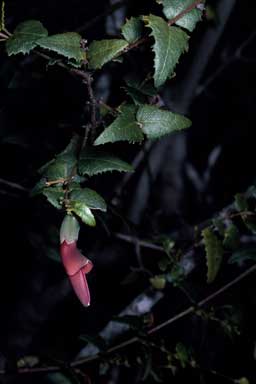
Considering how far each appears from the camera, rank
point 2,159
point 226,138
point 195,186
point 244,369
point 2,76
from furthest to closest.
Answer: point 226,138
point 195,186
point 244,369
point 2,159
point 2,76

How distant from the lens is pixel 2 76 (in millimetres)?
1032

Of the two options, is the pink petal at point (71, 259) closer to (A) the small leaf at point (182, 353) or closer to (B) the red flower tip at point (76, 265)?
(B) the red flower tip at point (76, 265)

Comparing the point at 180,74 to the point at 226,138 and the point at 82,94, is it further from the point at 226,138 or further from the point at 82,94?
the point at 226,138

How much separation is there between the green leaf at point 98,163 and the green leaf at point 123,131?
2.1 inches

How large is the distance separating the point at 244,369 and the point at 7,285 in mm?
877

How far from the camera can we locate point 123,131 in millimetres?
634

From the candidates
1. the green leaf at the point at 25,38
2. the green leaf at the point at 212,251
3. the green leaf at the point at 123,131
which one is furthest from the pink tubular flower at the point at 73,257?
the green leaf at the point at 212,251

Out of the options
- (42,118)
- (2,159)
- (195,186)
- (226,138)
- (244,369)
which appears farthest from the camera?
(226,138)

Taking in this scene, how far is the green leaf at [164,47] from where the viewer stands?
0.60 metres

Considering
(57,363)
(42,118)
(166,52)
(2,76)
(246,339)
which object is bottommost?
(246,339)

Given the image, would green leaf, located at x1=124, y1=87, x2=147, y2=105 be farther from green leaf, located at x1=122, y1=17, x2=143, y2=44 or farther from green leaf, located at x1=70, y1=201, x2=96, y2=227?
green leaf, located at x1=70, y1=201, x2=96, y2=227

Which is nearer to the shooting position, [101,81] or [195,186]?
[101,81]

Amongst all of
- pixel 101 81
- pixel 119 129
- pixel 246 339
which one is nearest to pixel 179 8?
pixel 119 129

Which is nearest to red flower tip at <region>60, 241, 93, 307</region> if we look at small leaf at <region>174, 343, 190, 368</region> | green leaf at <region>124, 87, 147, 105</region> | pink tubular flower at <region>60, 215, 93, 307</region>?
pink tubular flower at <region>60, 215, 93, 307</region>
